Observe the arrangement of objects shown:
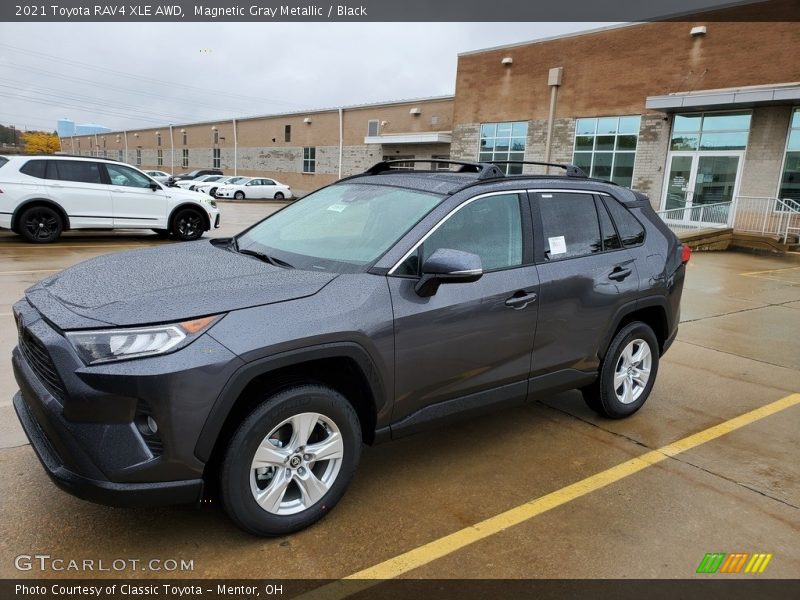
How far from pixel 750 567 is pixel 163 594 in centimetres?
271

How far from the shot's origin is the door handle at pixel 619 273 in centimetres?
419

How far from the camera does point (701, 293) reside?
1025 cm

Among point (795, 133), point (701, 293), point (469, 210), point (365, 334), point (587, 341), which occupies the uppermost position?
point (795, 133)

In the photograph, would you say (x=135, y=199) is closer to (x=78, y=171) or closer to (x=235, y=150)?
(x=78, y=171)

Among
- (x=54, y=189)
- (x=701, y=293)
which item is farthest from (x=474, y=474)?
(x=54, y=189)

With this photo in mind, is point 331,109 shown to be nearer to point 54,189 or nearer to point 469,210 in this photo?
point 54,189

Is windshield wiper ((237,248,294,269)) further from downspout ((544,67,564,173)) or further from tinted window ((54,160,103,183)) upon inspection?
downspout ((544,67,564,173))

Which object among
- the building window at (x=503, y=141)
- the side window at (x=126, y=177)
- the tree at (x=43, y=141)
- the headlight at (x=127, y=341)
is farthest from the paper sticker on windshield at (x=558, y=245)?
the tree at (x=43, y=141)

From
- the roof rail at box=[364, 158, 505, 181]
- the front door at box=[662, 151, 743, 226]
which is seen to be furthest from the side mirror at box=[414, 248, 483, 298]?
the front door at box=[662, 151, 743, 226]

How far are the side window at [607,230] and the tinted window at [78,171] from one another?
1106 centimetres

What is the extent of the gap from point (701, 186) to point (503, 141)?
32.8 feet

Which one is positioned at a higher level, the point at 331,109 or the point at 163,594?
the point at 331,109

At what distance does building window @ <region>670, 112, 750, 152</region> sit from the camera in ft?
66.2

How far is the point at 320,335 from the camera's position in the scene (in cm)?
276
